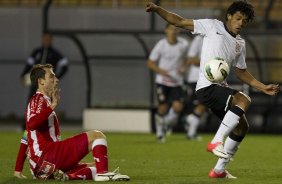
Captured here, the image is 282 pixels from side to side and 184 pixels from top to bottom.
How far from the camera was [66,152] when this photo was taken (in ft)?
35.6

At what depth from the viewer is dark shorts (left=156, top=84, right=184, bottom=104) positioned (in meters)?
19.9

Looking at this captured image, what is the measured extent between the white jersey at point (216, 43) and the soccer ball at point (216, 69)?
14 centimetres

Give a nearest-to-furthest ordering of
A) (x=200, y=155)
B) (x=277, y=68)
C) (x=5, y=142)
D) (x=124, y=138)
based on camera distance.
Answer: (x=200, y=155) < (x=5, y=142) < (x=124, y=138) < (x=277, y=68)

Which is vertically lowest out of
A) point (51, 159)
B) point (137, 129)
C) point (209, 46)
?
point (137, 129)

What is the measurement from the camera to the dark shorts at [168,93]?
1986 cm

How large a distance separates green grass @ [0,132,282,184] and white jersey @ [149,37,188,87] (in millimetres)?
1194

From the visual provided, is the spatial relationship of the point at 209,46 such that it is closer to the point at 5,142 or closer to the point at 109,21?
the point at 5,142

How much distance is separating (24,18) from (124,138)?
8973 mm

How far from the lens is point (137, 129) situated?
891 inches

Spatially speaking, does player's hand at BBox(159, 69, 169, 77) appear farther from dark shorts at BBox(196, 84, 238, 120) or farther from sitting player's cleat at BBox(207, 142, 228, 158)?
sitting player's cleat at BBox(207, 142, 228, 158)

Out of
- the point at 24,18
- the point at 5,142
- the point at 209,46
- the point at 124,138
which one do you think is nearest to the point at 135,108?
the point at 124,138

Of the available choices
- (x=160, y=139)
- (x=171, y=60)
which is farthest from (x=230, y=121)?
(x=171, y=60)

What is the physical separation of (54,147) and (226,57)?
2301 millimetres

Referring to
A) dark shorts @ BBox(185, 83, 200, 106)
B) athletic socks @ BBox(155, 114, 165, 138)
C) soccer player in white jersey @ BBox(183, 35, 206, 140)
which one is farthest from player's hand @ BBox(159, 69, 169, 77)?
dark shorts @ BBox(185, 83, 200, 106)
